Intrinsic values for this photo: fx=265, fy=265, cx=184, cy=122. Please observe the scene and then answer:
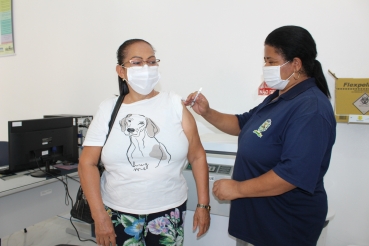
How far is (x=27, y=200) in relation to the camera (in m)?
1.90

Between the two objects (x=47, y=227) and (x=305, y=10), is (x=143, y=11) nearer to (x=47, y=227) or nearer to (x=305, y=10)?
(x=305, y=10)

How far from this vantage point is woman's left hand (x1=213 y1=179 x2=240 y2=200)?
3.68 ft

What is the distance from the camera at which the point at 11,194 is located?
1799 mm

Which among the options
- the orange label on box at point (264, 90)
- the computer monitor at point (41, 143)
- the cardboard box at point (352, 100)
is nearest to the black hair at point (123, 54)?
the computer monitor at point (41, 143)

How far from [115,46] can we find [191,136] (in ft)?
5.76

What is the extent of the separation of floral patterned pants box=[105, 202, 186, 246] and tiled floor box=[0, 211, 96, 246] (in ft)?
5.36

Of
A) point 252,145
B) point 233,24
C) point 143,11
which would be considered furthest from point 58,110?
point 252,145

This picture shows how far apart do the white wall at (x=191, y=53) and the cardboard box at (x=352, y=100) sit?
0.08 metres

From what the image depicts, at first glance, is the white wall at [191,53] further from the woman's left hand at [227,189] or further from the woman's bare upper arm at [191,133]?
the woman's left hand at [227,189]

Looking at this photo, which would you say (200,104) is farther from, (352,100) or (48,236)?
(48,236)

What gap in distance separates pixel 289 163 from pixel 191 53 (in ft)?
5.24

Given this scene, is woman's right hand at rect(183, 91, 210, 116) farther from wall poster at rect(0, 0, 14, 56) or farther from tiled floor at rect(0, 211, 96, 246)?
wall poster at rect(0, 0, 14, 56)

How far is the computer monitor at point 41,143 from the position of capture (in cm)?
172

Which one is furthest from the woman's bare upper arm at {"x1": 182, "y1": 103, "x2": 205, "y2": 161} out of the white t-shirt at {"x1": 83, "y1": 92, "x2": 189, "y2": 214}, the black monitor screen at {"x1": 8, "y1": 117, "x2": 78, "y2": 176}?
the black monitor screen at {"x1": 8, "y1": 117, "x2": 78, "y2": 176}
